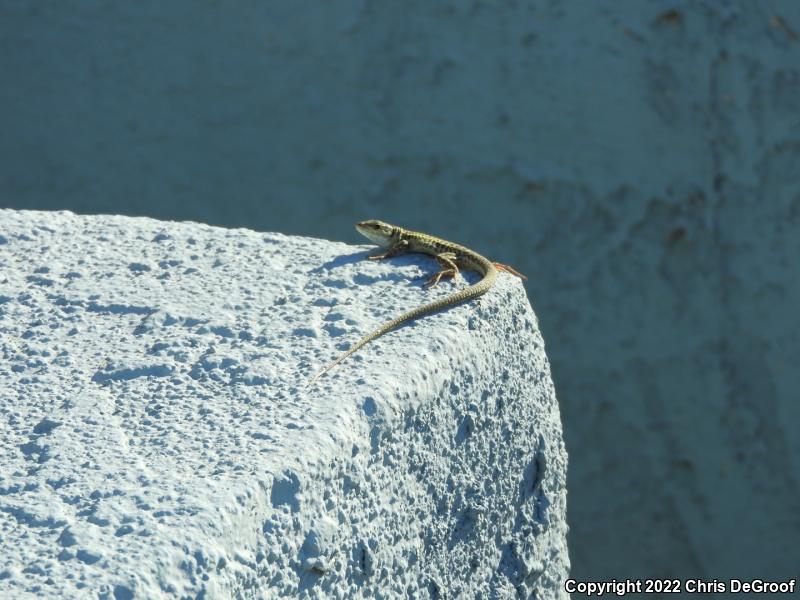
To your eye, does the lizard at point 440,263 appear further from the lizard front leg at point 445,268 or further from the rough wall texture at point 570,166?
the rough wall texture at point 570,166

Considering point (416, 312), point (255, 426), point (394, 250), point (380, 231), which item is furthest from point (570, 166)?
point (255, 426)

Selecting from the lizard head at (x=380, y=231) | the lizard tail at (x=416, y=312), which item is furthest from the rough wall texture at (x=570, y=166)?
the lizard tail at (x=416, y=312)

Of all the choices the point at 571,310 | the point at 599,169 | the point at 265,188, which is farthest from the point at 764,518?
the point at 265,188

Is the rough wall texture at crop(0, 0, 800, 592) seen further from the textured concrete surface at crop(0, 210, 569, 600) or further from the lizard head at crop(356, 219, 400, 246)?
the textured concrete surface at crop(0, 210, 569, 600)

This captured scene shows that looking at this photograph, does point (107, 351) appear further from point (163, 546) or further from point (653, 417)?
point (653, 417)

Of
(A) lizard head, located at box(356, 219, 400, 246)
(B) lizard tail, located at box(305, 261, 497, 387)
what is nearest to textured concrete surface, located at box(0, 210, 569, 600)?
(B) lizard tail, located at box(305, 261, 497, 387)
